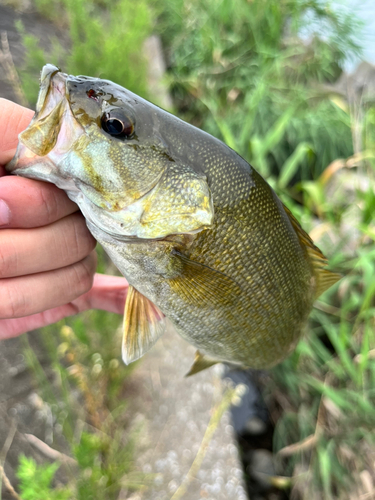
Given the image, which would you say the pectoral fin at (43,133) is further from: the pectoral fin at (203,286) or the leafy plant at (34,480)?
the leafy plant at (34,480)

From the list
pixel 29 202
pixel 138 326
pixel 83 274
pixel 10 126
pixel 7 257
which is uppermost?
pixel 10 126

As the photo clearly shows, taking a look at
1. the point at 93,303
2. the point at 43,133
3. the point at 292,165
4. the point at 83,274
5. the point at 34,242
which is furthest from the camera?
the point at 292,165

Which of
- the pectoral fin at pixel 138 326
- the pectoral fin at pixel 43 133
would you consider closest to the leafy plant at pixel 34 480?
the pectoral fin at pixel 138 326

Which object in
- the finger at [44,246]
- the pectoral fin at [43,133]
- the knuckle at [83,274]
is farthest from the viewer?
the knuckle at [83,274]

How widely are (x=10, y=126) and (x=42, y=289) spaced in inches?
14.4

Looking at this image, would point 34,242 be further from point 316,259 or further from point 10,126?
point 316,259

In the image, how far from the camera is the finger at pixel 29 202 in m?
0.71

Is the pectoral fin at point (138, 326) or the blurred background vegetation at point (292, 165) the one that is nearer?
the pectoral fin at point (138, 326)

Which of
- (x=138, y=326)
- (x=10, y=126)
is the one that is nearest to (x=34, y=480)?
(x=138, y=326)

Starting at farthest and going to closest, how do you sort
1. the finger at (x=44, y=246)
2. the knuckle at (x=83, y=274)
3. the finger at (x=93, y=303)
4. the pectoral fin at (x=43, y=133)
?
the finger at (x=93, y=303), the knuckle at (x=83, y=274), the finger at (x=44, y=246), the pectoral fin at (x=43, y=133)

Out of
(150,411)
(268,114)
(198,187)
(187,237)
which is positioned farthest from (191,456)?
(268,114)

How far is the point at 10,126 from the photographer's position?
729 millimetres

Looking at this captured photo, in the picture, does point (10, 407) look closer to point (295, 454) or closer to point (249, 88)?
point (295, 454)

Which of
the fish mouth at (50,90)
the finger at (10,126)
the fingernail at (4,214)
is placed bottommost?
→ the fingernail at (4,214)
